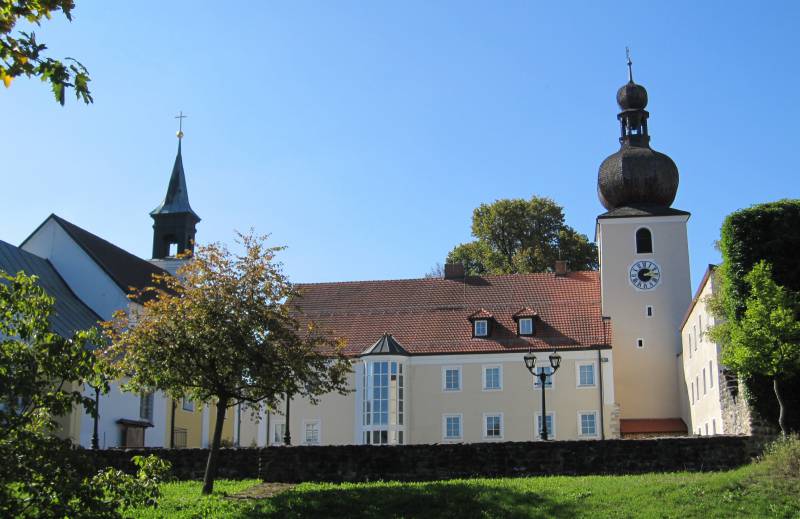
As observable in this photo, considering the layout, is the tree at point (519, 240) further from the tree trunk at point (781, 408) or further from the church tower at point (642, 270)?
the tree trunk at point (781, 408)

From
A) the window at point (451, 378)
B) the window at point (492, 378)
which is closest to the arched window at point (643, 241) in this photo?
the window at point (492, 378)

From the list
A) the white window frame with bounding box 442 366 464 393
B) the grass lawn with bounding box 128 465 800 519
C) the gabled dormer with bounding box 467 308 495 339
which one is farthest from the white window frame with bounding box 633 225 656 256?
the grass lawn with bounding box 128 465 800 519

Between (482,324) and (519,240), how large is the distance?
45.9 ft

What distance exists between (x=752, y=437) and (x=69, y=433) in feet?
81.8

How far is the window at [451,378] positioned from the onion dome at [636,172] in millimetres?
11586

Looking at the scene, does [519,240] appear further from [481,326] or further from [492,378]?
[492,378]

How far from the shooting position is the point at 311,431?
149 ft

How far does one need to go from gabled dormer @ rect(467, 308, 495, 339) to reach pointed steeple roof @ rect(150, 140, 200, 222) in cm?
2457

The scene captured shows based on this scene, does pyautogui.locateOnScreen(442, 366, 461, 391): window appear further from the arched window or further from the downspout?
the arched window

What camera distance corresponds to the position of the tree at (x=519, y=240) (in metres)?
57.8

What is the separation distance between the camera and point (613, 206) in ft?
161

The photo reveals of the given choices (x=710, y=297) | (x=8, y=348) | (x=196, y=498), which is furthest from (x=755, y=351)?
(x=8, y=348)

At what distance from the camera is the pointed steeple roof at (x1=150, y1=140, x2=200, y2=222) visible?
63.2m

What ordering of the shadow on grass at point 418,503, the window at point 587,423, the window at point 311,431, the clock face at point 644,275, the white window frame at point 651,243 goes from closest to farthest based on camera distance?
the shadow on grass at point 418,503 → the window at point 587,423 → the window at point 311,431 → the clock face at point 644,275 → the white window frame at point 651,243
